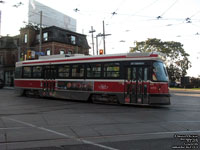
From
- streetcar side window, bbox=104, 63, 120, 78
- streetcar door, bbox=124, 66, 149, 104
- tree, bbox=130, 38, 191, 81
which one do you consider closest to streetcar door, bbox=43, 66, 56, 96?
streetcar side window, bbox=104, 63, 120, 78

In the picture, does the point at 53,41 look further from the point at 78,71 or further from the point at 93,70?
the point at 93,70

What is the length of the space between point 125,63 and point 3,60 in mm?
39137

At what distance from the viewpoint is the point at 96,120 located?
730 cm

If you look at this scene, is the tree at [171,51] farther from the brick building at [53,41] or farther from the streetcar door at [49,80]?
the streetcar door at [49,80]

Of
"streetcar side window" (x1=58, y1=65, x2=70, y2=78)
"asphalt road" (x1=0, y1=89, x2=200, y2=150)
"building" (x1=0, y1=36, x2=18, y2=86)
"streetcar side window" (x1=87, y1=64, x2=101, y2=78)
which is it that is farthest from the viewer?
"building" (x1=0, y1=36, x2=18, y2=86)

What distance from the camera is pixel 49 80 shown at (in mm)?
14133

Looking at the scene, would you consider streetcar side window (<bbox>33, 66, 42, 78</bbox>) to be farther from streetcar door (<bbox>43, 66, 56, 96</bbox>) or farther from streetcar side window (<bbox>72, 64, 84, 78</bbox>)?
streetcar side window (<bbox>72, 64, 84, 78</bbox>)

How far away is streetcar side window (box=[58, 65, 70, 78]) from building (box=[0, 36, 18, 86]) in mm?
30838

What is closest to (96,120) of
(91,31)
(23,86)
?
(23,86)

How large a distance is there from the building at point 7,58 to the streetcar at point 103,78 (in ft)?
94.3

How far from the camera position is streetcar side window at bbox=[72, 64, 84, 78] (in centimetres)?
1257

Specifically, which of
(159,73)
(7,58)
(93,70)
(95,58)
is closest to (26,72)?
(93,70)

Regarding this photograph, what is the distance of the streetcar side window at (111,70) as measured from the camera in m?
11.3

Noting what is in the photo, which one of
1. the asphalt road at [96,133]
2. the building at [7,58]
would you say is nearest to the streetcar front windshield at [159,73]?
the asphalt road at [96,133]
